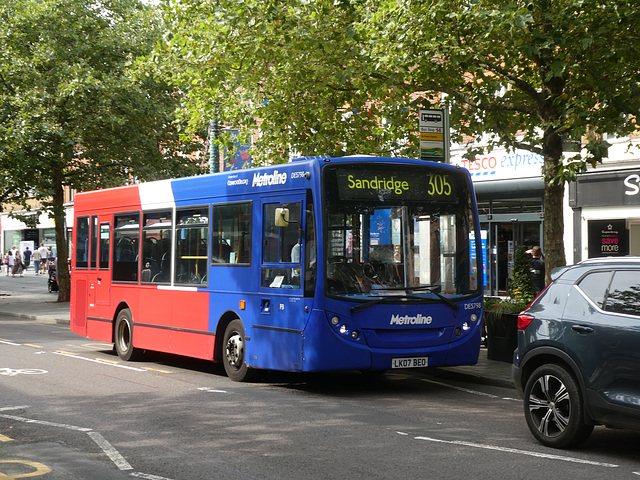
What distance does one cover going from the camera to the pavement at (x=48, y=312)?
38.3 ft

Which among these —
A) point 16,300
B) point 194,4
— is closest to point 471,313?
point 194,4

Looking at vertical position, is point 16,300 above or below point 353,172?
below

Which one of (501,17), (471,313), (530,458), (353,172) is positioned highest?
(501,17)

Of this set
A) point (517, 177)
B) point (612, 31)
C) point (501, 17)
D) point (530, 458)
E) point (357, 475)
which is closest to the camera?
point (357, 475)

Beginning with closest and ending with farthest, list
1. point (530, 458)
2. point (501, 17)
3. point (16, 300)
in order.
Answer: point (530, 458)
point (501, 17)
point (16, 300)

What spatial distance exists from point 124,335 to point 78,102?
541 inches

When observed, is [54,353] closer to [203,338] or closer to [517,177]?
[203,338]

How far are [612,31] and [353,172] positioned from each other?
189 inches

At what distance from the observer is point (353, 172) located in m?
10.5

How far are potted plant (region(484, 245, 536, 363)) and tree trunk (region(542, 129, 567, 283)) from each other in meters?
0.44

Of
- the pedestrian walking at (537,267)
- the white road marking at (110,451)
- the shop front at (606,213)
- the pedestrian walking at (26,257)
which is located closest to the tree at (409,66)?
the pedestrian walking at (537,267)

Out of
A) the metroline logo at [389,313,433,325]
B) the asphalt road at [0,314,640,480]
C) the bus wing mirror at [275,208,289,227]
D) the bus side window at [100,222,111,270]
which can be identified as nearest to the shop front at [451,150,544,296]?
the bus side window at [100,222,111,270]

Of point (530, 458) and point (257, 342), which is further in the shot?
point (257, 342)

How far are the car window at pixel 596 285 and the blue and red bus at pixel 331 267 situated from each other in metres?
→ 3.36
